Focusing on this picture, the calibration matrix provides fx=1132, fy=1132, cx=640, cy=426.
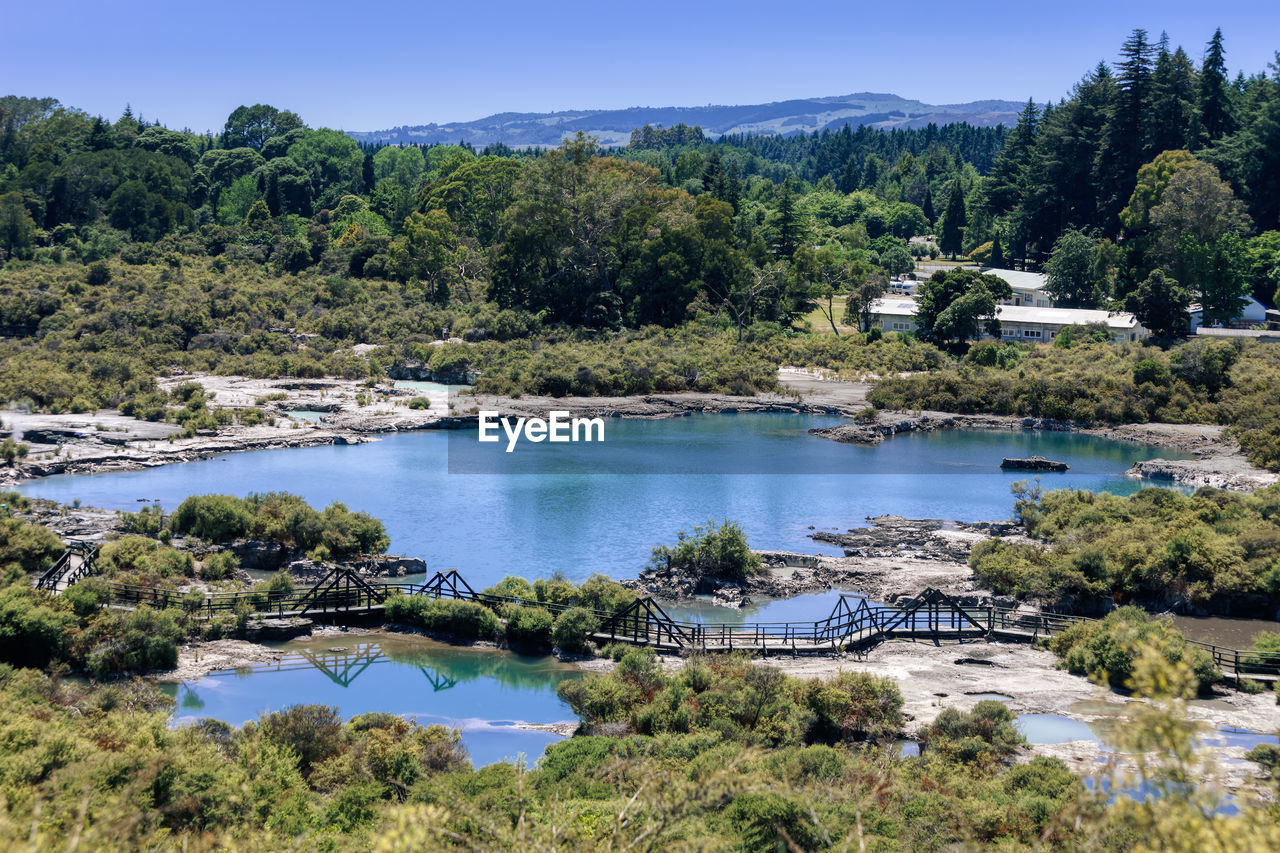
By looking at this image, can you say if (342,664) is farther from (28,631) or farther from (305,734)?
(305,734)

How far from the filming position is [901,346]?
70688mm

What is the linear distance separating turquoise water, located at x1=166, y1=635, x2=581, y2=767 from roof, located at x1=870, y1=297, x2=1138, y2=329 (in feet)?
A: 181

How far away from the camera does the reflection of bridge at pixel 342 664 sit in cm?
2580

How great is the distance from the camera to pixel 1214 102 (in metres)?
84.9

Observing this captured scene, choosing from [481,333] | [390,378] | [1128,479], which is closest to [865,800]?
[1128,479]

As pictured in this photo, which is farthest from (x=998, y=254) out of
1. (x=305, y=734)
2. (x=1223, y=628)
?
(x=305, y=734)

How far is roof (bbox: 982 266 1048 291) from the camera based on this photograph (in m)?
84.9

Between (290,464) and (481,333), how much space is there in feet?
87.0

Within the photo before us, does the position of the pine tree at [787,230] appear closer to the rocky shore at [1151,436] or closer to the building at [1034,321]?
the building at [1034,321]

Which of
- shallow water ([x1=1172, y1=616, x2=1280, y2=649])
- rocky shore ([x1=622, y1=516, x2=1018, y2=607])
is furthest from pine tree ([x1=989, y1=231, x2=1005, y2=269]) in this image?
shallow water ([x1=1172, y1=616, x2=1280, y2=649])

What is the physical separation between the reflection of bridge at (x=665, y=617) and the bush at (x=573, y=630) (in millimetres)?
341

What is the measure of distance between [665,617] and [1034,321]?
53.5m

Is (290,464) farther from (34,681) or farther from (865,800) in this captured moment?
(865,800)

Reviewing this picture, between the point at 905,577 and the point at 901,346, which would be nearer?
the point at 905,577
